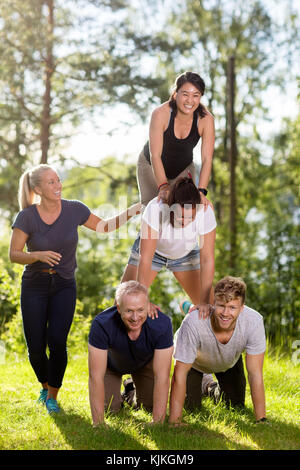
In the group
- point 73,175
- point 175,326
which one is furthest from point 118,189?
point 175,326

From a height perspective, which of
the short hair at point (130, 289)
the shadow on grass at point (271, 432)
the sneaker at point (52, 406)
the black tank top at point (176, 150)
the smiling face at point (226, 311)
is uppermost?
the black tank top at point (176, 150)

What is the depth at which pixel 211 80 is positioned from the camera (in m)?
17.4

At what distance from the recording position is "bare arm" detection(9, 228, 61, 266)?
3957 millimetres

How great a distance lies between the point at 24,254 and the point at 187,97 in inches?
61.0

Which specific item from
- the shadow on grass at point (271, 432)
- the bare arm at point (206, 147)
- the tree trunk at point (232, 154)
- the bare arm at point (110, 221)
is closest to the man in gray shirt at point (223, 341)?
the shadow on grass at point (271, 432)

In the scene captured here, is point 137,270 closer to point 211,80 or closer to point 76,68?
point 76,68

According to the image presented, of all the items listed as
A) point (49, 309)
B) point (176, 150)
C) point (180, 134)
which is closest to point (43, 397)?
point (49, 309)

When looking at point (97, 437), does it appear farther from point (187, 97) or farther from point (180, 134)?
point (187, 97)

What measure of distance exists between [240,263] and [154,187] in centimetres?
661

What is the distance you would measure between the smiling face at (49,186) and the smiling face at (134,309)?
3.21 feet

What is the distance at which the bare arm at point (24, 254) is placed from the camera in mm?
3957

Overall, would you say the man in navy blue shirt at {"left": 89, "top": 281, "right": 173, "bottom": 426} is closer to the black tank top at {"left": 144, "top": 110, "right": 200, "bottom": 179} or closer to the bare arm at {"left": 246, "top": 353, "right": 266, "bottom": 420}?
the bare arm at {"left": 246, "top": 353, "right": 266, "bottom": 420}

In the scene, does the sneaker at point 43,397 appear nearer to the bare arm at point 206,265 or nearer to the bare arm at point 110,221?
the bare arm at point 110,221

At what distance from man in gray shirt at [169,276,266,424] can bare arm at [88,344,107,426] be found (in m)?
0.48
